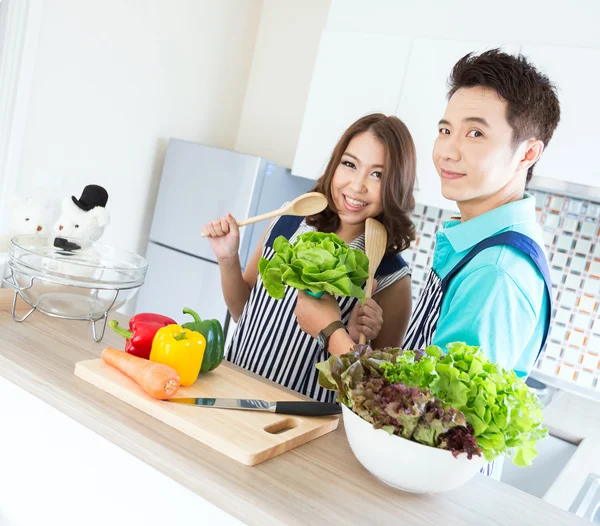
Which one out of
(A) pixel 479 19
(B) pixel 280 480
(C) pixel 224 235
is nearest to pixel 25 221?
(C) pixel 224 235

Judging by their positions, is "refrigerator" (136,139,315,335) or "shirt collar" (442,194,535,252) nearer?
"shirt collar" (442,194,535,252)

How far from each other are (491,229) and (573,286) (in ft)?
6.01

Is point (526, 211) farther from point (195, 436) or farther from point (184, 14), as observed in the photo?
point (184, 14)

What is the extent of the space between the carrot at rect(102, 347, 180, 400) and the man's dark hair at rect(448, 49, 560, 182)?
766 mm

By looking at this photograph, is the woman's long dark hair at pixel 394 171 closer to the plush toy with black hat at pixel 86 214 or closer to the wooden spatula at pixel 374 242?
the wooden spatula at pixel 374 242

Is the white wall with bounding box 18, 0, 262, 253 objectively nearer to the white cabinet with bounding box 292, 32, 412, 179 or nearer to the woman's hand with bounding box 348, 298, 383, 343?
the white cabinet with bounding box 292, 32, 412, 179

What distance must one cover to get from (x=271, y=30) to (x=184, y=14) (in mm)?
616

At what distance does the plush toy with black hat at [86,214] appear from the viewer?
1587 millimetres

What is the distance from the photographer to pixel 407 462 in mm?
818

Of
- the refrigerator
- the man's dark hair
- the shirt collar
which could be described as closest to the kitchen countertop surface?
the shirt collar

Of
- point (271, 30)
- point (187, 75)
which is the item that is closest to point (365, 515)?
point (187, 75)

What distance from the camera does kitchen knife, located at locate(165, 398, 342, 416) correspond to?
1006 mm

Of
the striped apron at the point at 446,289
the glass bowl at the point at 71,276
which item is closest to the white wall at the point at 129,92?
the glass bowl at the point at 71,276

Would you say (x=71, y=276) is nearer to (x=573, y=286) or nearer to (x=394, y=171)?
(x=394, y=171)
